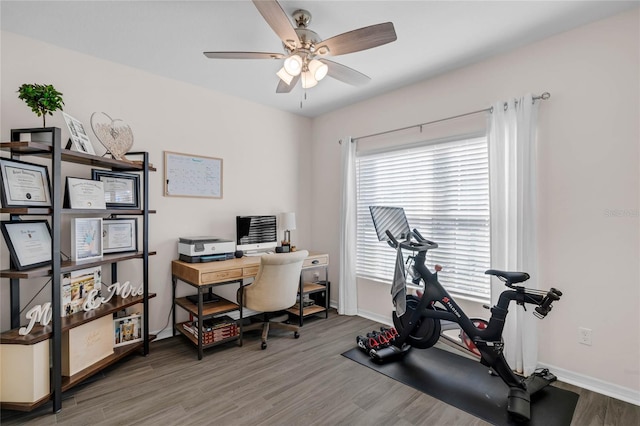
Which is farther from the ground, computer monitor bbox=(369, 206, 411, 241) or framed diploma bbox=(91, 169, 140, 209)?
framed diploma bbox=(91, 169, 140, 209)

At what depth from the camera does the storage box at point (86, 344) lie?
6.93 feet

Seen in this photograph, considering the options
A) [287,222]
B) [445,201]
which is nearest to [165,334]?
[287,222]

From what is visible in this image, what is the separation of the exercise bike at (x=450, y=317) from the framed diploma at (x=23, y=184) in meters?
2.54

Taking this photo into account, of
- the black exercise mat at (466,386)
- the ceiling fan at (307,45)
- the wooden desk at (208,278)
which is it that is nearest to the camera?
the ceiling fan at (307,45)

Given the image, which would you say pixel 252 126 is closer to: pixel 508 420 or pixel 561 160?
pixel 561 160

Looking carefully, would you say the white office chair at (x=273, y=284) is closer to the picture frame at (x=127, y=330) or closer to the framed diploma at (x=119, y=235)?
the picture frame at (x=127, y=330)

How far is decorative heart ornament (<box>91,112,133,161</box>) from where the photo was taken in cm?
242

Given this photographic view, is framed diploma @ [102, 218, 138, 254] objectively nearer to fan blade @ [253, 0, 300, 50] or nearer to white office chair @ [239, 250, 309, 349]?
white office chair @ [239, 250, 309, 349]

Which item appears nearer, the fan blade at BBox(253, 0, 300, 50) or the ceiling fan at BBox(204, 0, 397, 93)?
the fan blade at BBox(253, 0, 300, 50)

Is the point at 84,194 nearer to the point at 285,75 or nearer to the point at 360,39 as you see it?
the point at 285,75

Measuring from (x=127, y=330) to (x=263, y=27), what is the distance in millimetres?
2797

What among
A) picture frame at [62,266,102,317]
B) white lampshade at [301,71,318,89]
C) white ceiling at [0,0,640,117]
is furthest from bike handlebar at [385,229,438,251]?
picture frame at [62,266,102,317]

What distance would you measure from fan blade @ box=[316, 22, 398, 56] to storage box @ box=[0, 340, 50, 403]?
2.64 meters

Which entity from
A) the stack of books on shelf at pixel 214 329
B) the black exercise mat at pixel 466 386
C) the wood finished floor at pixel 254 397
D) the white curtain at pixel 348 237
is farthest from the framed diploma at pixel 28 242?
the white curtain at pixel 348 237
